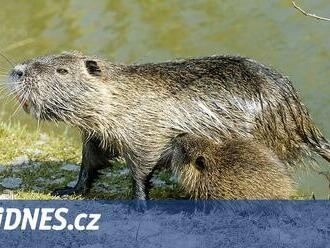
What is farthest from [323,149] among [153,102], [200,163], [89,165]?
[89,165]

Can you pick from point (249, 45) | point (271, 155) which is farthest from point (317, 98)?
point (271, 155)

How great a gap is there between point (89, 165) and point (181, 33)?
13.6ft

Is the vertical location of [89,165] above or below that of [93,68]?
below

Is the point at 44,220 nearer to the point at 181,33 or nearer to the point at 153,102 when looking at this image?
the point at 153,102

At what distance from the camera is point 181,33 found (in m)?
9.59

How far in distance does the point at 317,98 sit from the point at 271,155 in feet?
9.53

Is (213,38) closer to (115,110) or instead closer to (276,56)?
(276,56)

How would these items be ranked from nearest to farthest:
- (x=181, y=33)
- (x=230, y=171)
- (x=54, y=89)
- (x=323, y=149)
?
1. (x=230, y=171)
2. (x=54, y=89)
3. (x=323, y=149)
4. (x=181, y=33)

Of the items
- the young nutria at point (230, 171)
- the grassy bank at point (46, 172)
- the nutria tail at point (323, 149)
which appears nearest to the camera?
the young nutria at point (230, 171)

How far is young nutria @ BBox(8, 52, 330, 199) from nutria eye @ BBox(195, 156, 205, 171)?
284 mm

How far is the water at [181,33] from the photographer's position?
841cm

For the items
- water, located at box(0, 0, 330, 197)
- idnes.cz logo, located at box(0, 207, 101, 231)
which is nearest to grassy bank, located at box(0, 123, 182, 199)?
idnes.cz logo, located at box(0, 207, 101, 231)

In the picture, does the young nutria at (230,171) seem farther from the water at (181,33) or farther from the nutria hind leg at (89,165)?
the water at (181,33)

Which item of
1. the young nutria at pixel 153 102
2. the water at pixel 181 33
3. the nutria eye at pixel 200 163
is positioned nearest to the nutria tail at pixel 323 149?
the young nutria at pixel 153 102
